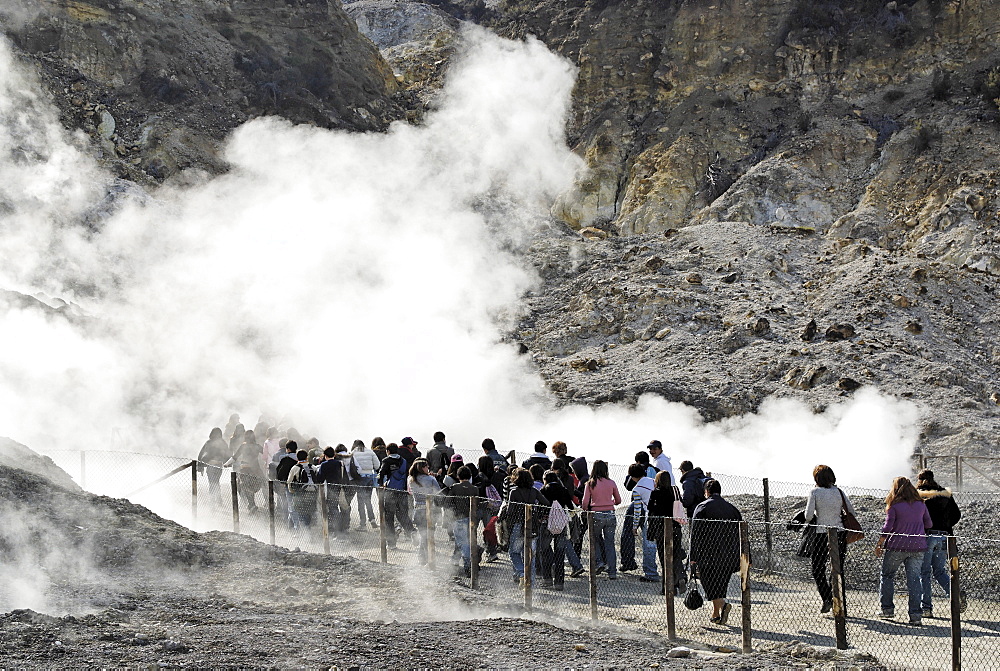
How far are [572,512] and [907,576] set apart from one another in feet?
9.02

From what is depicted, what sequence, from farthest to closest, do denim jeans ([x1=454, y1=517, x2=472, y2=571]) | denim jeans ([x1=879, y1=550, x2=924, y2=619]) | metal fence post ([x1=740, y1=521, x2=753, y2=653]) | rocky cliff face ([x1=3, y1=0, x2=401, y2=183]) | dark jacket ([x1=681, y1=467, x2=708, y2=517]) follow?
rocky cliff face ([x1=3, y1=0, x2=401, y2=183]) → denim jeans ([x1=454, y1=517, x2=472, y2=571]) → dark jacket ([x1=681, y1=467, x2=708, y2=517]) → denim jeans ([x1=879, y1=550, x2=924, y2=619]) → metal fence post ([x1=740, y1=521, x2=753, y2=653])

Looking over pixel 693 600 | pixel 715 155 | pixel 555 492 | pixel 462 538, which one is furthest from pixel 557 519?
pixel 715 155

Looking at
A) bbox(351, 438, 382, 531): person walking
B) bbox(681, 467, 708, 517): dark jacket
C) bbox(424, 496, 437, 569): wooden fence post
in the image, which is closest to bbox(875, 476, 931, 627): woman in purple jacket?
bbox(681, 467, 708, 517): dark jacket

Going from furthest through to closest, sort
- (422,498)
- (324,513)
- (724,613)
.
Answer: (324,513) < (422,498) < (724,613)

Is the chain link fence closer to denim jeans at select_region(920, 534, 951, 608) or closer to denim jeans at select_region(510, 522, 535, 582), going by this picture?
denim jeans at select_region(510, 522, 535, 582)

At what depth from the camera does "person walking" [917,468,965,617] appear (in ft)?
26.2

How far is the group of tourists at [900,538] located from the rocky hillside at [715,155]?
1086cm

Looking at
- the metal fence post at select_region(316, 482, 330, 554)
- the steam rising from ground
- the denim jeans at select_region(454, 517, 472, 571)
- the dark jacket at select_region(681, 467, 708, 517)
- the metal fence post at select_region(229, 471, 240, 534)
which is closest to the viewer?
the dark jacket at select_region(681, 467, 708, 517)

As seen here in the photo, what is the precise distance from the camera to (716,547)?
7.94 metres

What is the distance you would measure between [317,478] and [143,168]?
24191 mm

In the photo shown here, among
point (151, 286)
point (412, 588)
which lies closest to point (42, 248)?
point (151, 286)

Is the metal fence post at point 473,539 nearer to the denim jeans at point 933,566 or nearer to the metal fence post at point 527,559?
the metal fence post at point 527,559

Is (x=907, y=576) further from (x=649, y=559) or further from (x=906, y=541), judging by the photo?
(x=649, y=559)

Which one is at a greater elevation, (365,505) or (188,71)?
(188,71)
